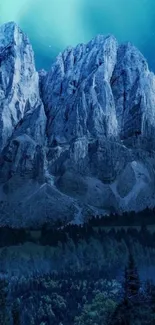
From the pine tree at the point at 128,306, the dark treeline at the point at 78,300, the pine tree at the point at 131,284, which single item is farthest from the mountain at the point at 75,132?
the pine tree at the point at 128,306

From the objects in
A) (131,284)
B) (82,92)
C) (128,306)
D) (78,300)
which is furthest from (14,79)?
(128,306)

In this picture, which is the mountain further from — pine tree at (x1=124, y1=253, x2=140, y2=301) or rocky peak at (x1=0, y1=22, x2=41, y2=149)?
pine tree at (x1=124, y1=253, x2=140, y2=301)

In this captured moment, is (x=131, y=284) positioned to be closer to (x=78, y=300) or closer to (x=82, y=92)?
(x=78, y=300)

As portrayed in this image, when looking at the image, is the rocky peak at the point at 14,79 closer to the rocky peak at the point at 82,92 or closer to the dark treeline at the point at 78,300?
the rocky peak at the point at 82,92

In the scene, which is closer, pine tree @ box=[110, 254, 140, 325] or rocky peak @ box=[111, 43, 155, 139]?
pine tree @ box=[110, 254, 140, 325]

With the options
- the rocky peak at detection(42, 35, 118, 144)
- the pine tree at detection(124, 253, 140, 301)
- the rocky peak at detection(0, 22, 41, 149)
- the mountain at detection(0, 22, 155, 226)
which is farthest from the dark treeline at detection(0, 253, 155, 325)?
the rocky peak at detection(0, 22, 41, 149)

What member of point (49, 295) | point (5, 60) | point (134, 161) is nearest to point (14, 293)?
point (49, 295)

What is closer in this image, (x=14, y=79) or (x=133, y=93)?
(x=133, y=93)

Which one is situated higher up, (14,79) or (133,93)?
(14,79)

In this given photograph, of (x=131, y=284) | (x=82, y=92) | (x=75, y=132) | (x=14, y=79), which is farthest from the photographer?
(x=14, y=79)
